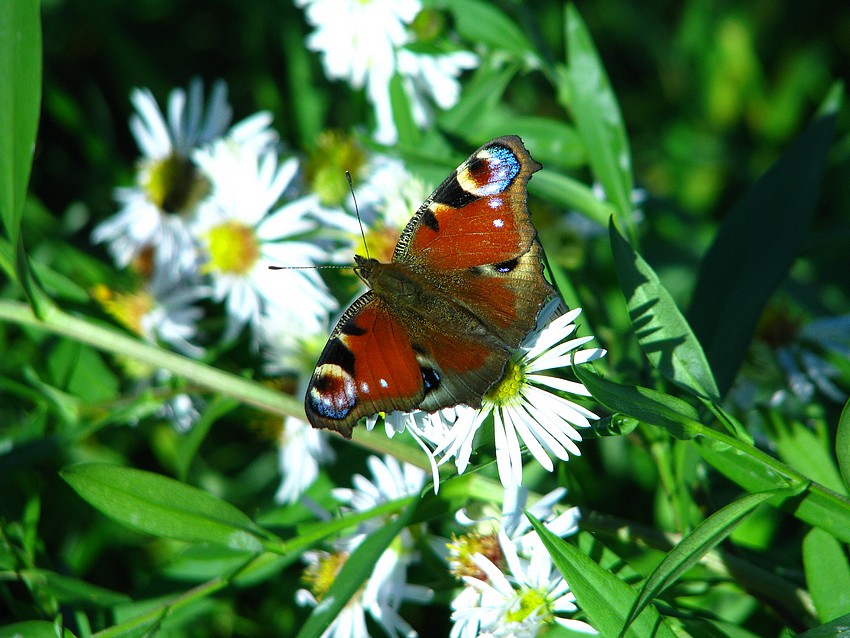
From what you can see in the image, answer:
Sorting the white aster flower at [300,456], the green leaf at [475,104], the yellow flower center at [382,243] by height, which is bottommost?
the white aster flower at [300,456]

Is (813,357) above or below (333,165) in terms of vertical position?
below

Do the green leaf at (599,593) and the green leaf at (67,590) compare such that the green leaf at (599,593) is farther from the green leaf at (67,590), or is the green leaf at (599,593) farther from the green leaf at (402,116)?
the green leaf at (402,116)

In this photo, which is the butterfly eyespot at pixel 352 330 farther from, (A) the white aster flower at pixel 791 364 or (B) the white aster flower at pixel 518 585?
(A) the white aster flower at pixel 791 364

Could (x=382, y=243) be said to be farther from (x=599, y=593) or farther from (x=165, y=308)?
(x=599, y=593)

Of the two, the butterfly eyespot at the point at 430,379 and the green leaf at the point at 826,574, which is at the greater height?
the butterfly eyespot at the point at 430,379

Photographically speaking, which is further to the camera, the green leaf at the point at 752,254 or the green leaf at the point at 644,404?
the green leaf at the point at 752,254

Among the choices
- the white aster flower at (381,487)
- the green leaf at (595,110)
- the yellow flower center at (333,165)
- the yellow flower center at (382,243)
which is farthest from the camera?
the yellow flower center at (333,165)

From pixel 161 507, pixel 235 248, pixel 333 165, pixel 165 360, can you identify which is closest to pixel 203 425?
pixel 165 360

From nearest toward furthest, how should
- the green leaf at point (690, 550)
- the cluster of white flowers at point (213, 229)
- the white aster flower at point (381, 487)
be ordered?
the green leaf at point (690, 550), the white aster flower at point (381, 487), the cluster of white flowers at point (213, 229)

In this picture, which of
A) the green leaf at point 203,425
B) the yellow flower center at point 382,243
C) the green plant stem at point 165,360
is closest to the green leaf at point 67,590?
the green leaf at point 203,425
